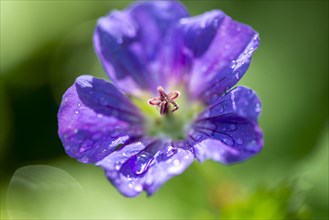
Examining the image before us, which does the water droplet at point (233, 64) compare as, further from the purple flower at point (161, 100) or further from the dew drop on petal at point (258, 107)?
the dew drop on petal at point (258, 107)

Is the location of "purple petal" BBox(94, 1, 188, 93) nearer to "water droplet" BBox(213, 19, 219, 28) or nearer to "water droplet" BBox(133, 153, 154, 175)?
"water droplet" BBox(213, 19, 219, 28)

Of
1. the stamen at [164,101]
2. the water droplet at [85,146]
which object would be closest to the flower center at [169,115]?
the stamen at [164,101]

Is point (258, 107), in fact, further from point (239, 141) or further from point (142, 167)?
point (142, 167)

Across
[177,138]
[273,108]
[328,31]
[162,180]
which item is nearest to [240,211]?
[177,138]

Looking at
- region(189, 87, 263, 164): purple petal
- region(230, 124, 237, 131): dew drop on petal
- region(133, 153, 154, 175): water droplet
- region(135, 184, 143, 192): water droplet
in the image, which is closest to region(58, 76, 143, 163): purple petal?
region(133, 153, 154, 175): water droplet

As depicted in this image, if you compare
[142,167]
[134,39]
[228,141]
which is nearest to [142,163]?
[142,167]

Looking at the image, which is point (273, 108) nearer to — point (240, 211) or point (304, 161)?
point (304, 161)
